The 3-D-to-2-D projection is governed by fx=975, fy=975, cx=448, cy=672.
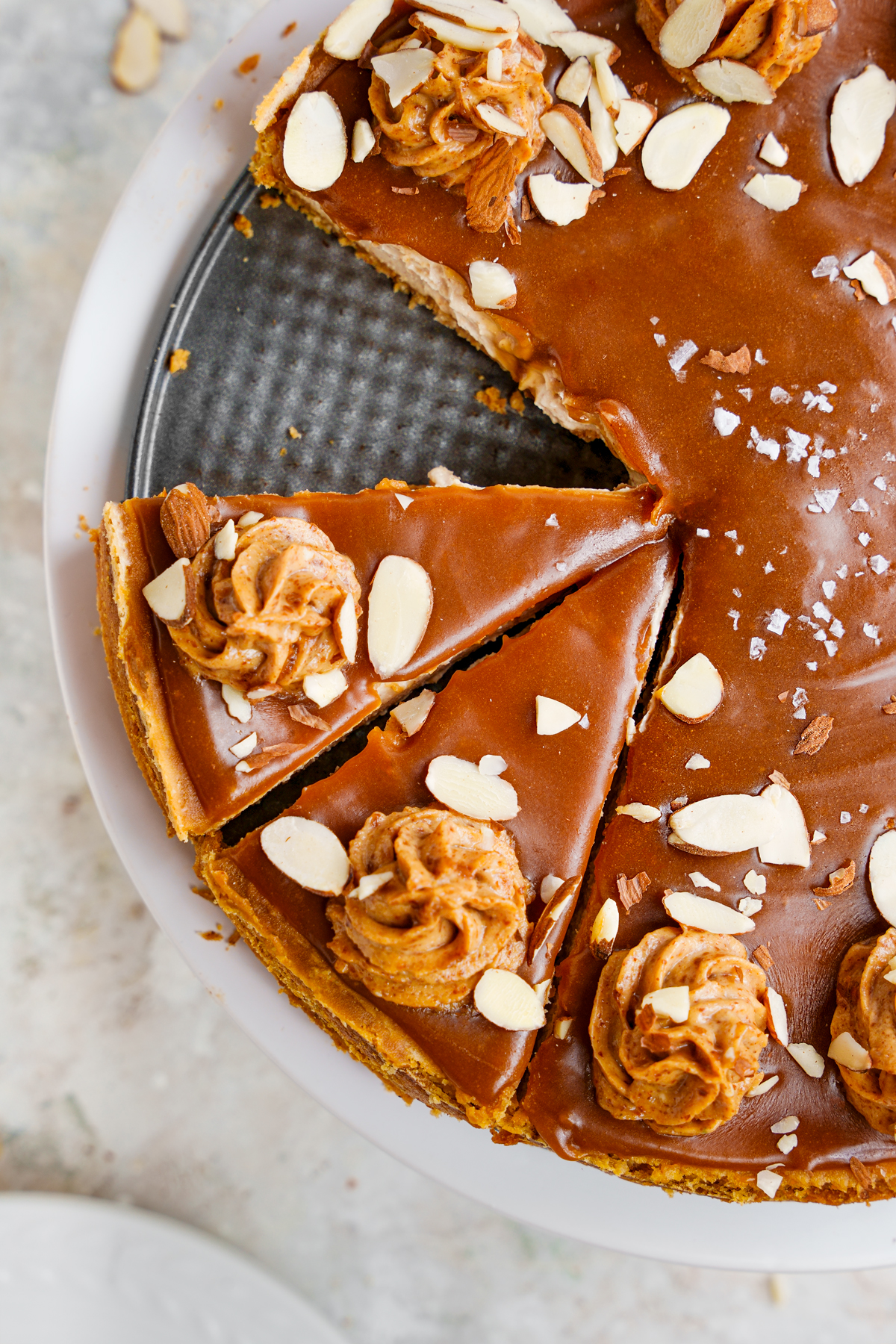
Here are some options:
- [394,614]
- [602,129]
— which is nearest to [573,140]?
[602,129]

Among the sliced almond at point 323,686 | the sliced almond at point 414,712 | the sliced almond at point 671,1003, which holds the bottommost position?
the sliced almond at point 671,1003

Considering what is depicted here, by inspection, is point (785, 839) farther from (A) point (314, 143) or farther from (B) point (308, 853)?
(A) point (314, 143)

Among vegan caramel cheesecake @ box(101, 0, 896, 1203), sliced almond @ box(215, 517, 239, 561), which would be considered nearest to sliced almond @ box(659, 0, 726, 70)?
vegan caramel cheesecake @ box(101, 0, 896, 1203)

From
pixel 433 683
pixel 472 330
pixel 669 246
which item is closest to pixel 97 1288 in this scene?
pixel 433 683

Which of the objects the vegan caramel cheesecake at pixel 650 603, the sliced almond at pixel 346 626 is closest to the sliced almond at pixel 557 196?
the vegan caramel cheesecake at pixel 650 603

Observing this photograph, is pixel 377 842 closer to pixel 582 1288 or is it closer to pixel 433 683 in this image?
pixel 433 683

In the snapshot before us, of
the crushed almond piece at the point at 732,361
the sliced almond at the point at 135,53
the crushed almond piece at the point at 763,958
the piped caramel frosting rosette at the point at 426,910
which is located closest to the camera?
the piped caramel frosting rosette at the point at 426,910

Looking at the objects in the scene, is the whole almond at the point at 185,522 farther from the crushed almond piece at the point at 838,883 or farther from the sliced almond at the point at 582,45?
the crushed almond piece at the point at 838,883
